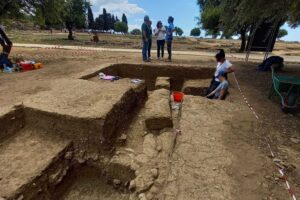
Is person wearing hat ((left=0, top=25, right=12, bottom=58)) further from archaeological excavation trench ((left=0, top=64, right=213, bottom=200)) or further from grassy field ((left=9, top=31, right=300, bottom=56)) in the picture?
grassy field ((left=9, top=31, right=300, bottom=56))

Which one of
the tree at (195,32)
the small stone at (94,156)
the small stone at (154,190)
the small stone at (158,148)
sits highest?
the small stone at (154,190)

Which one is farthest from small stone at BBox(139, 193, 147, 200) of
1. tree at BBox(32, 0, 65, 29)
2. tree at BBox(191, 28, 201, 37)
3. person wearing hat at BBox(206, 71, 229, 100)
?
tree at BBox(191, 28, 201, 37)

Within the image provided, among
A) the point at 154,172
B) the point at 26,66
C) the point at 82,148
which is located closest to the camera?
the point at 154,172

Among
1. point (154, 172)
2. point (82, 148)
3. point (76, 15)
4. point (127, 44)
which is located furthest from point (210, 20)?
point (154, 172)

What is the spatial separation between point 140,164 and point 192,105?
2.01 metres

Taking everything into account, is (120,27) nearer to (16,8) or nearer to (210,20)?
(210,20)

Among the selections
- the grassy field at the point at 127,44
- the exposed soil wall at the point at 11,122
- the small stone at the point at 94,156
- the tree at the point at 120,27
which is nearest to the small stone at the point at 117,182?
the small stone at the point at 94,156

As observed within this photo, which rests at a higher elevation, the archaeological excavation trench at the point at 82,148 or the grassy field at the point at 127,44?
the archaeological excavation trench at the point at 82,148

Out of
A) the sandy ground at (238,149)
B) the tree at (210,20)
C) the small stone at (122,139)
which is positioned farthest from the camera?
the tree at (210,20)

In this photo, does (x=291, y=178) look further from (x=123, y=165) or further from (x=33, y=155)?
(x=33, y=155)

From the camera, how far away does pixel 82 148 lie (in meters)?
4.25

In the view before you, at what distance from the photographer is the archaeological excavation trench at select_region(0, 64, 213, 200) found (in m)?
3.52

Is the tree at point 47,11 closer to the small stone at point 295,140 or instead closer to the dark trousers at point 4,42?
the dark trousers at point 4,42

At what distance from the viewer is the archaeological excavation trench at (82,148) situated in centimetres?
352
